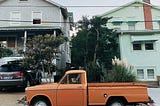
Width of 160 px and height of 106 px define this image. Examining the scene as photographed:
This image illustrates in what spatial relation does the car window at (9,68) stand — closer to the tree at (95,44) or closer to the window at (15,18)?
the tree at (95,44)

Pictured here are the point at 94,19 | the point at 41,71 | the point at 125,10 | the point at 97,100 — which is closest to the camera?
the point at 97,100

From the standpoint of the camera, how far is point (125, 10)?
33.1 meters

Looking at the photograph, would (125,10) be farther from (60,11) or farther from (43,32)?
(43,32)

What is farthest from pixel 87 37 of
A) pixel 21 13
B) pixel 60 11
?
pixel 21 13

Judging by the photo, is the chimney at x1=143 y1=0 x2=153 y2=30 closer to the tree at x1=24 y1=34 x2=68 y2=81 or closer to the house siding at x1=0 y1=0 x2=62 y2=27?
the house siding at x1=0 y1=0 x2=62 y2=27

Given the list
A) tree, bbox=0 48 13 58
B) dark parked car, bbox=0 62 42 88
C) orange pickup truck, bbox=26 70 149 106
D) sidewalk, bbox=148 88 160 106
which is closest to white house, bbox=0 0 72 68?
tree, bbox=0 48 13 58

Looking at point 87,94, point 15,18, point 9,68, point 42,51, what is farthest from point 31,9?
point 87,94

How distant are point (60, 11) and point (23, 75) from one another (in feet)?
44.7

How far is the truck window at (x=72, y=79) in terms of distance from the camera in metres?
11.4

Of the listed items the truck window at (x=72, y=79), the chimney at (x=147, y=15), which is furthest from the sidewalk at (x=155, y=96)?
the chimney at (x=147, y=15)

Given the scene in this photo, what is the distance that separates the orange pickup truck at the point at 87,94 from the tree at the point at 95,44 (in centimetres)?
1521

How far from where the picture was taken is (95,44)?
27.0m

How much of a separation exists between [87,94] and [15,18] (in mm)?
19169

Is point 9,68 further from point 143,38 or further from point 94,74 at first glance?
point 143,38
